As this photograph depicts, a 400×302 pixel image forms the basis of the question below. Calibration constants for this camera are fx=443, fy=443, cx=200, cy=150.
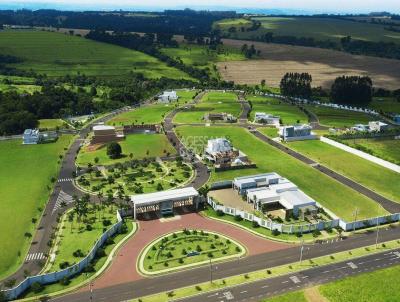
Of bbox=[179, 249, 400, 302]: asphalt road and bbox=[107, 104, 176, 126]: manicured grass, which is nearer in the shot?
bbox=[179, 249, 400, 302]: asphalt road

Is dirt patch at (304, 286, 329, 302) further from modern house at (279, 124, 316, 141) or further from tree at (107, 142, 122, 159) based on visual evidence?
modern house at (279, 124, 316, 141)

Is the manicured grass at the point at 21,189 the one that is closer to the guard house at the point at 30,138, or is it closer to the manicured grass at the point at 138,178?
the guard house at the point at 30,138

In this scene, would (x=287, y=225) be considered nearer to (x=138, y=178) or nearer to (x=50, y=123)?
(x=138, y=178)

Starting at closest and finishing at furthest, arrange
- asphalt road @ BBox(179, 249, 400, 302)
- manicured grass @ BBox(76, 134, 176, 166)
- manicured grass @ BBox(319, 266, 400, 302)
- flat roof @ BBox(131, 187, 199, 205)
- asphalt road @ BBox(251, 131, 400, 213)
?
manicured grass @ BBox(319, 266, 400, 302), asphalt road @ BBox(179, 249, 400, 302), flat roof @ BBox(131, 187, 199, 205), asphalt road @ BBox(251, 131, 400, 213), manicured grass @ BBox(76, 134, 176, 166)

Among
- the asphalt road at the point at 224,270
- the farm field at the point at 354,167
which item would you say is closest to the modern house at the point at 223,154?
the farm field at the point at 354,167

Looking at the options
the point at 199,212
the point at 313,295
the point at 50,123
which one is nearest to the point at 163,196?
the point at 199,212

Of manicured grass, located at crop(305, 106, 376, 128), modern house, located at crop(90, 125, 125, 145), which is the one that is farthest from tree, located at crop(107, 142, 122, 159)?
manicured grass, located at crop(305, 106, 376, 128)
